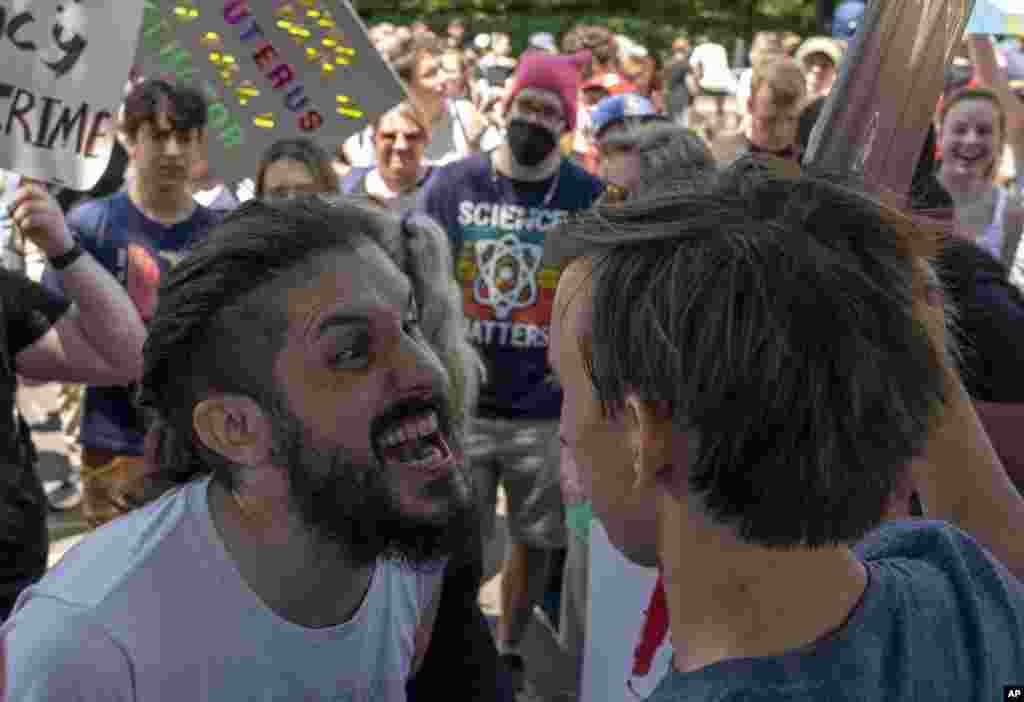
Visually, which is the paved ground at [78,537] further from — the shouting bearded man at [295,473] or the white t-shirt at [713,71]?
the white t-shirt at [713,71]

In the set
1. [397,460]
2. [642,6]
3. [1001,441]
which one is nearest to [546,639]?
[1001,441]

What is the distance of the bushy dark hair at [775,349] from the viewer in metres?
1.16

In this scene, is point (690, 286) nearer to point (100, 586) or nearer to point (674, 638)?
point (674, 638)

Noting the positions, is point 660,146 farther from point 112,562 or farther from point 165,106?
point 112,562

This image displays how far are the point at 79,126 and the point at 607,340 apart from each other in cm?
273

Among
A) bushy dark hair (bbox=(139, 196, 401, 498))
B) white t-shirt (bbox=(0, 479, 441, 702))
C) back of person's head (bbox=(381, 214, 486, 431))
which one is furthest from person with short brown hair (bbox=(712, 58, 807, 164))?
white t-shirt (bbox=(0, 479, 441, 702))

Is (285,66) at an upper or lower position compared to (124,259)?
upper

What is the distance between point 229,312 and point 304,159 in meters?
3.15

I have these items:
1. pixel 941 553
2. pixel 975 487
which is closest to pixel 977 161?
pixel 975 487

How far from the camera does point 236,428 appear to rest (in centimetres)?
183

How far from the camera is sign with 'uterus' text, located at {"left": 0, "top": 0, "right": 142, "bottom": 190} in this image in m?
3.52

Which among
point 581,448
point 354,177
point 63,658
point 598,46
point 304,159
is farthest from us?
point 598,46

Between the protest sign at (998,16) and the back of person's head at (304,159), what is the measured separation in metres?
2.49

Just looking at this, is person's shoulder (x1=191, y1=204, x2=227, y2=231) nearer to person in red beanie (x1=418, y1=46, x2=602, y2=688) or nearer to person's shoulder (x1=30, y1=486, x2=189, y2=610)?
person in red beanie (x1=418, y1=46, x2=602, y2=688)
